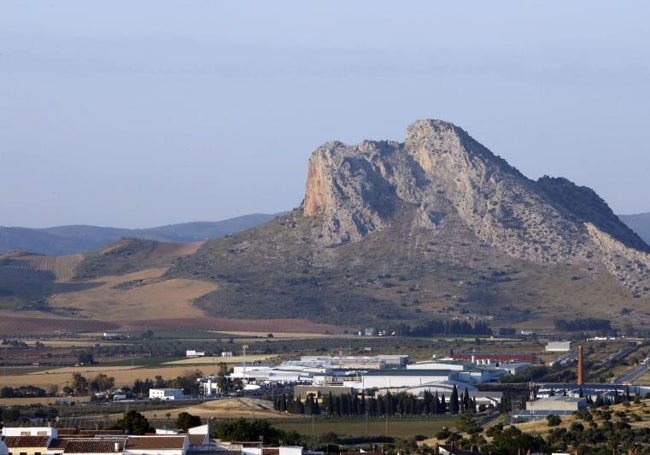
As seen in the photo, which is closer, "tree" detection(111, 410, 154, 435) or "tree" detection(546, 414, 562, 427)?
"tree" detection(111, 410, 154, 435)

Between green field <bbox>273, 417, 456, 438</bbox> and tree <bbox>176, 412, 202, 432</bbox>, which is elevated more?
tree <bbox>176, 412, 202, 432</bbox>

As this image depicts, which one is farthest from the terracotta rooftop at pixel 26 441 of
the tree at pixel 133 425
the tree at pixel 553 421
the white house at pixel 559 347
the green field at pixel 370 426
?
the white house at pixel 559 347

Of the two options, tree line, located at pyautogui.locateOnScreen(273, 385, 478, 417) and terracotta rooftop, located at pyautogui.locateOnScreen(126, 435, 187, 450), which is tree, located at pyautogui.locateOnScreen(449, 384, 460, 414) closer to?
tree line, located at pyautogui.locateOnScreen(273, 385, 478, 417)

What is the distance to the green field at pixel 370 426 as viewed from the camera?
4483 inches

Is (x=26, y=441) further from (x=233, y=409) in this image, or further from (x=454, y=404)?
(x=454, y=404)

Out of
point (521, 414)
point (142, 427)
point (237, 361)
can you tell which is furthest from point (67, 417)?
point (237, 361)

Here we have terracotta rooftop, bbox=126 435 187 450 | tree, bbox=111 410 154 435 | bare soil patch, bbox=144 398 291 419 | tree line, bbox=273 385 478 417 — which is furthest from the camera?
tree line, bbox=273 385 478 417

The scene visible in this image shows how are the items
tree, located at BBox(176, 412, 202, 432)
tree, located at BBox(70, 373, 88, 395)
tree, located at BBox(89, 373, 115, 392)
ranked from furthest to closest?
tree, located at BBox(89, 373, 115, 392) < tree, located at BBox(70, 373, 88, 395) < tree, located at BBox(176, 412, 202, 432)

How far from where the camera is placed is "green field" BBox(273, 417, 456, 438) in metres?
114

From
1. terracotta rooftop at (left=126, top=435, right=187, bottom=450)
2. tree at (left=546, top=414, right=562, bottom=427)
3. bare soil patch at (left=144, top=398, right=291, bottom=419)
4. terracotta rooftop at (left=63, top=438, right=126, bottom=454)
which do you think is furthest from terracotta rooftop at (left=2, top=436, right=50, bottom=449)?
bare soil patch at (left=144, top=398, right=291, bottom=419)

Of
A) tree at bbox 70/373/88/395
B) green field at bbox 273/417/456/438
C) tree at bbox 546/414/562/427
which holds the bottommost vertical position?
green field at bbox 273/417/456/438

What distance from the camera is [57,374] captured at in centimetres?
16725

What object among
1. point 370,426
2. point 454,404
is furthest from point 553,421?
point 454,404

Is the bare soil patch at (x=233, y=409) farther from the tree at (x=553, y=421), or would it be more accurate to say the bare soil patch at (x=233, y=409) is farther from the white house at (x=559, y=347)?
the white house at (x=559, y=347)
